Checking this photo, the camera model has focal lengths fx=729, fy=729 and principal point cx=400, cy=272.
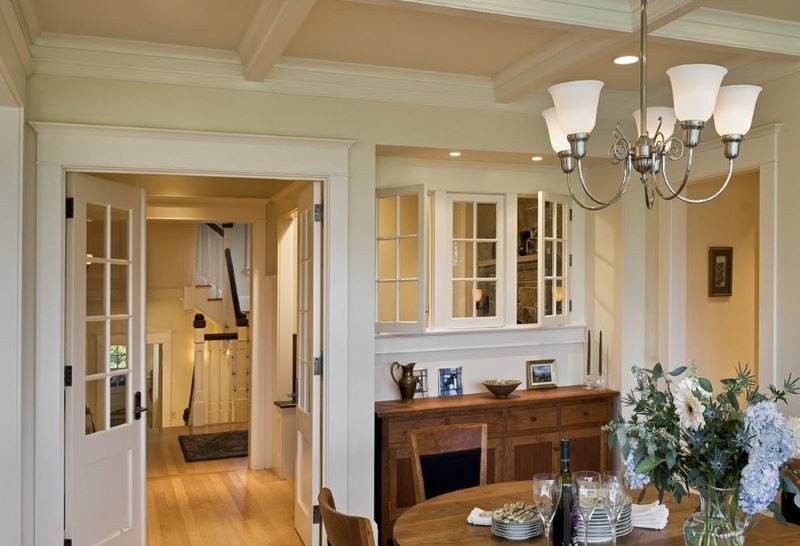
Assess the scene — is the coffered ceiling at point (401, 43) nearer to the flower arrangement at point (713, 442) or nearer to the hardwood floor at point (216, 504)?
the flower arrangement at point (713, 442)

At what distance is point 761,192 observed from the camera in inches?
142

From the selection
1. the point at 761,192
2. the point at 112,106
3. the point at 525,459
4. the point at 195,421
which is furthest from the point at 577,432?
the point at 195,421

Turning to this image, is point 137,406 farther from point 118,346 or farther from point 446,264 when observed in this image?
point 446,264

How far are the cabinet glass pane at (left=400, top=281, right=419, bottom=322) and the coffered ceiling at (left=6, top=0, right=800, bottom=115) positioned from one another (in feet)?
3.47

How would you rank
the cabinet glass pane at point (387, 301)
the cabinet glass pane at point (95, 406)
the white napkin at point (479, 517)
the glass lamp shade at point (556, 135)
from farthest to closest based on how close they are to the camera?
the cabinet glass pane at point (387, 301), the cabinet glass pane at point (95, 406), the glass lamp shade at point (556, 135), the white napkin at point (479, 517)

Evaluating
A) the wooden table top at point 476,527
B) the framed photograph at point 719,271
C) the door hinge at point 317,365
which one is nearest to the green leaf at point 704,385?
the wooden table top at point 476,527

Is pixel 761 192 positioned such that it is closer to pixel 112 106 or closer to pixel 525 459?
pixel 525 459

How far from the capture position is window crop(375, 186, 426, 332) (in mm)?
4203

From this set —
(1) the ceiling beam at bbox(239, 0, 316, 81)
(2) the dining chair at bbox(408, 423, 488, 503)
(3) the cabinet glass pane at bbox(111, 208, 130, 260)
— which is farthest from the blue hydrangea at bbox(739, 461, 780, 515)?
(3) the cabinet glass pane at bbox(111, 208, 130, 260)

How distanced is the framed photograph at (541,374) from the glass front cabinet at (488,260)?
0.30 m

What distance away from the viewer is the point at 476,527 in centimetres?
239

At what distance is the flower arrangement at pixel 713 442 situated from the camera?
1.67 metres

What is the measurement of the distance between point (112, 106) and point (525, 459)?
2983mm

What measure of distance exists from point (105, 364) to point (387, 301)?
1595mm
